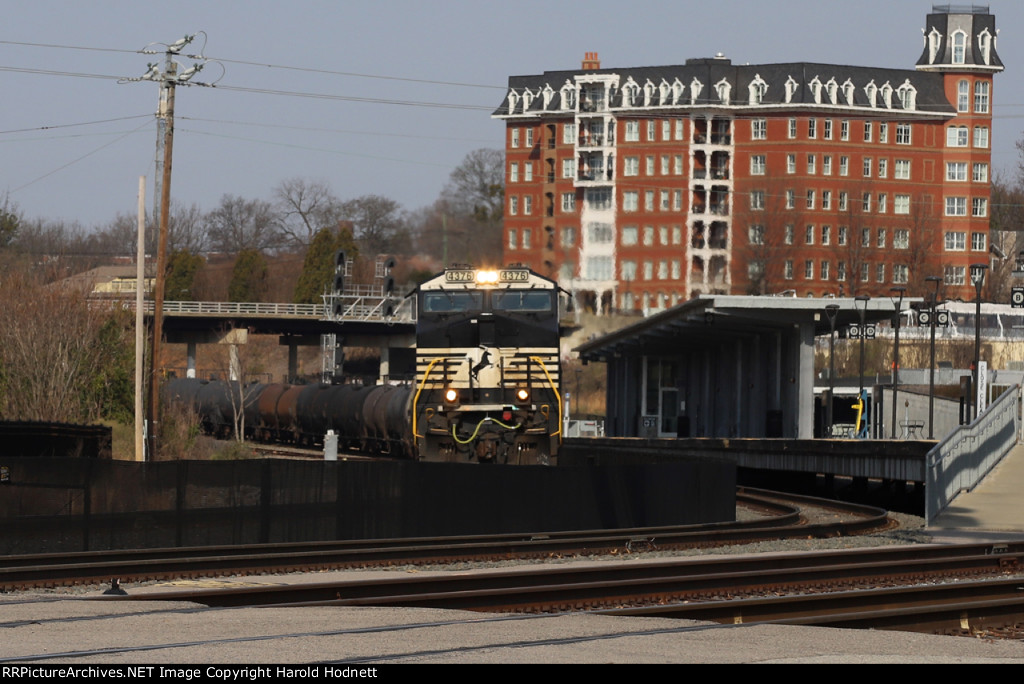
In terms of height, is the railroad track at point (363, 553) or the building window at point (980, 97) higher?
the building window at point (980, 97)

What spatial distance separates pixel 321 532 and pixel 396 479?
Answer: 1.67m

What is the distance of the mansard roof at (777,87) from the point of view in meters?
135

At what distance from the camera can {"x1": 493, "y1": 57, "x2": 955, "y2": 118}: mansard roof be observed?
13475 centimetres

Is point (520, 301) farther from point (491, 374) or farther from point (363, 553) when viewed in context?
point (363, 553)

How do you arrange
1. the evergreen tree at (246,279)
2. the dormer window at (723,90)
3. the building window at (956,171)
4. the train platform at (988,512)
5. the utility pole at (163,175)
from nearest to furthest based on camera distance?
1. the train platform at (988,512)
2. the utility pole at (163,175)
3. the dormer window at (723,90)
4. the building window at (956,171)
5. the evergreen tree at (246,279)

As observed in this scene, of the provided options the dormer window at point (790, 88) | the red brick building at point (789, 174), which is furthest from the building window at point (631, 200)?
the dormer window at point (790, 88)

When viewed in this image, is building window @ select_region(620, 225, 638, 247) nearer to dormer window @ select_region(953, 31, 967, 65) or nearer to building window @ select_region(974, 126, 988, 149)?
building window @ select_region(974, 126, 988, 149)

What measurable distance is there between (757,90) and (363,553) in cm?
12115

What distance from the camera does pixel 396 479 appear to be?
25094 mm

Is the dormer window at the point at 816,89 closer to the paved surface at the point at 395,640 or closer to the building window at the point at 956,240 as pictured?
the building window at the point at 956,240

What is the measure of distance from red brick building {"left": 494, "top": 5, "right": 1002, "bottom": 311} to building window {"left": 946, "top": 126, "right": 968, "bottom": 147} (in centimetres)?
10

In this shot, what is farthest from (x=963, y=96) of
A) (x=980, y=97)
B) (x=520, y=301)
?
(x=520, y=301)

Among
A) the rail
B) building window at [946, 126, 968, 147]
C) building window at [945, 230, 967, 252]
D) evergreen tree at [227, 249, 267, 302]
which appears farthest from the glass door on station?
evergreen tree at [227, 249, 267, 302]

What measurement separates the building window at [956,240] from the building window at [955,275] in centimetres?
186
